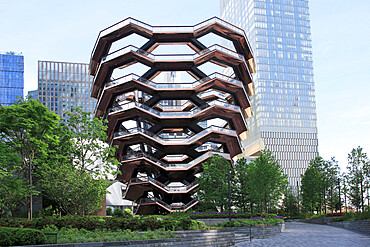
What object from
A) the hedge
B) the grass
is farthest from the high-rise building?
the hedge

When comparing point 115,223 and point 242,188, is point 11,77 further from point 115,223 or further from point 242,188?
point 115,223

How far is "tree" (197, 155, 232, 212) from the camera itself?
45.8 meters

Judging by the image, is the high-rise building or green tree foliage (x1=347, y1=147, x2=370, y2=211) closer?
green tree foliage (x1=347, y1=147, x2=370, y2=211)

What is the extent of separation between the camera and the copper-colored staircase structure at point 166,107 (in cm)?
5212

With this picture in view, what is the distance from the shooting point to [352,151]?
47375mm

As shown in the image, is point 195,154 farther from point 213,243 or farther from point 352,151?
point 213,243

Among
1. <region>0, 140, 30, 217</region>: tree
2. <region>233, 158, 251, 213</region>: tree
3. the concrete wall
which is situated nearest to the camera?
<region>0, 140, 30, 217</region>: tree

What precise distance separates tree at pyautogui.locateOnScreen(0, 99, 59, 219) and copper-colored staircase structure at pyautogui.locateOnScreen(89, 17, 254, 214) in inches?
879

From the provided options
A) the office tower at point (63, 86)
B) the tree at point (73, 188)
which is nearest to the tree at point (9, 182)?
the tree at point (73, 188)

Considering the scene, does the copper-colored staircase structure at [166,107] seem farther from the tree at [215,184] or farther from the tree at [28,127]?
the tree at [28,127]

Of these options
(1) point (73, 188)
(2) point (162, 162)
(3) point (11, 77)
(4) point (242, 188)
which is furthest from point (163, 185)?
(3) point (11, 77)

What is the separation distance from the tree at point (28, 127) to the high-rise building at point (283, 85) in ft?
380

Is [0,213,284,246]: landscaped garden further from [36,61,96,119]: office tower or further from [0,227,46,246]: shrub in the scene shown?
[36,61,96,119]: office tower

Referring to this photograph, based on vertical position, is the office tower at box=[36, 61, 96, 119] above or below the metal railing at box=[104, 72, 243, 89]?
above
